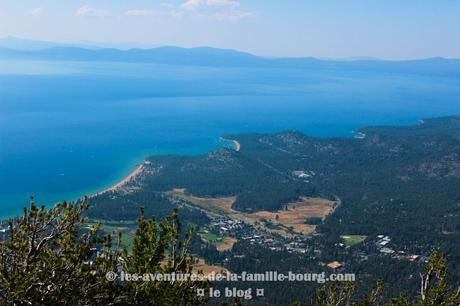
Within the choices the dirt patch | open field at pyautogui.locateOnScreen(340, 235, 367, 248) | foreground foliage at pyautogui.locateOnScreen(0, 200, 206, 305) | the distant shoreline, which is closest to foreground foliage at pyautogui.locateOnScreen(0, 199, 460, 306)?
foreground foliage at pyautogui.locateOnScreen(0, 200, 206, 305)

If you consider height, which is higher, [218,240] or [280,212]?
Result: [218,240]

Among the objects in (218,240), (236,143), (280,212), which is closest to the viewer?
(218,240)

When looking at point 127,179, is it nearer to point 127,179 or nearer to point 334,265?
point 127,179

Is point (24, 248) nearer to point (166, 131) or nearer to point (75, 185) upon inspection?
point (75, 185)

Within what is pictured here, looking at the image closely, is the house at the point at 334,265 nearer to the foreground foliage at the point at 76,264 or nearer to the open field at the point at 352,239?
the open field at the point at 352,239

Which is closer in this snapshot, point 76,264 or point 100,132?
point 76,264

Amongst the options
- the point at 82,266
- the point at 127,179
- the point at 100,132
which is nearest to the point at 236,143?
the point at 100,132

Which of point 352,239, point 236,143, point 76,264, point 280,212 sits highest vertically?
point 76,264

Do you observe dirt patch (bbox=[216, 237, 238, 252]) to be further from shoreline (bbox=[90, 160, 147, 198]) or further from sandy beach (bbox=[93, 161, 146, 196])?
sandy beach (bbox=[93, 161, 146, 196])
